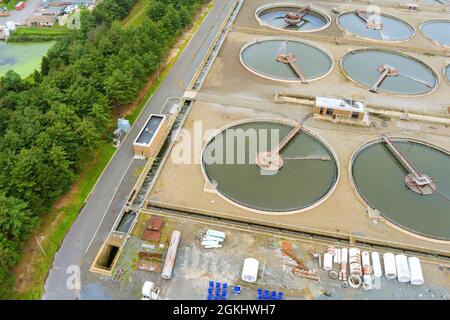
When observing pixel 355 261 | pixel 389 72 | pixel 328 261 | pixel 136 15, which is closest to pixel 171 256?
pixel 328 261

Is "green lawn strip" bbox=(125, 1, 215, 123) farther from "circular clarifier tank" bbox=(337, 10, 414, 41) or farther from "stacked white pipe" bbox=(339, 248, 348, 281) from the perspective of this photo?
"stacked white pipe" bbox=(339, 248, 348, 281)

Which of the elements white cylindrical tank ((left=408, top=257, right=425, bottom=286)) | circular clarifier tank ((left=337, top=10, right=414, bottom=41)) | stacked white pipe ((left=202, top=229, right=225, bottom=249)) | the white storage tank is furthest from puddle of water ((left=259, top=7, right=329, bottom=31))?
white cylindrical tank ((left=408, top=257, right=425, bottom=286))

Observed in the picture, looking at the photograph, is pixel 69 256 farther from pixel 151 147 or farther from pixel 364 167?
pixel 364 167

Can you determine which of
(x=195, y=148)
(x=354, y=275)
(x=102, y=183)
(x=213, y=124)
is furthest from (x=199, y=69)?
(x=354, y=275)

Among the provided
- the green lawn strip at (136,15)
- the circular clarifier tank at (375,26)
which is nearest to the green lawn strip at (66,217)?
the green lawn strip at (136,15)

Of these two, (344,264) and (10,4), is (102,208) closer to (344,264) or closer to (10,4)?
(344,264)
